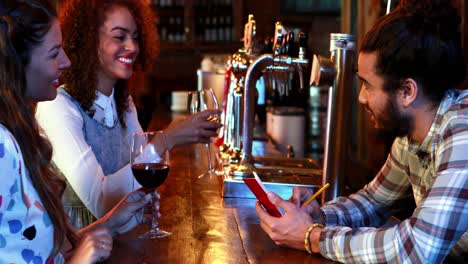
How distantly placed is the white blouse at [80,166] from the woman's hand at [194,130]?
178mm

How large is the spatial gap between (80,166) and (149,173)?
0.50 meters

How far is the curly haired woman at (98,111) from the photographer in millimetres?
1913

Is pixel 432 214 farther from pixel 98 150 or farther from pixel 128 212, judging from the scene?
pixel 98 150

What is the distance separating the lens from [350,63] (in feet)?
6.16

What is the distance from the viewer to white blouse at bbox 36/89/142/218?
6.23 ft

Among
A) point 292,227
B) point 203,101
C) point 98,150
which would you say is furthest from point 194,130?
point 292,227

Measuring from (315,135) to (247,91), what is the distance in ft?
15.4

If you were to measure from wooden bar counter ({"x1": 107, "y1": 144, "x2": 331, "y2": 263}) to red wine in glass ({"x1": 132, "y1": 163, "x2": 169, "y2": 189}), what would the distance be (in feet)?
0.46

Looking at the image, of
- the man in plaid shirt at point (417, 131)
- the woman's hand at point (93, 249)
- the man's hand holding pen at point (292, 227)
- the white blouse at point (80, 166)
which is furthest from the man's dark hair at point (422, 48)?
the white blouse at point (80, 166)

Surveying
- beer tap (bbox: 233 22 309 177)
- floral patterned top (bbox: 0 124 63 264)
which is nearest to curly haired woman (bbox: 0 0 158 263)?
floral patterned top (bbox: 0 124 63 264)

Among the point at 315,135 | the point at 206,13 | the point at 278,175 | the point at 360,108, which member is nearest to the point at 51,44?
the point at 278,175

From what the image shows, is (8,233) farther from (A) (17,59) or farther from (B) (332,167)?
(B) (332,167)

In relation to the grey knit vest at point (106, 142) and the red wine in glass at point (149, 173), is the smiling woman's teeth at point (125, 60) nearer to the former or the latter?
the grey knit vest at point (106, 142)

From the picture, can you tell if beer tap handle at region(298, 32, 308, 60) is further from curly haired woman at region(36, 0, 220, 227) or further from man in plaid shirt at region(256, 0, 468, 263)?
man in plaid shirt at region(256, 0, 468, 263)
